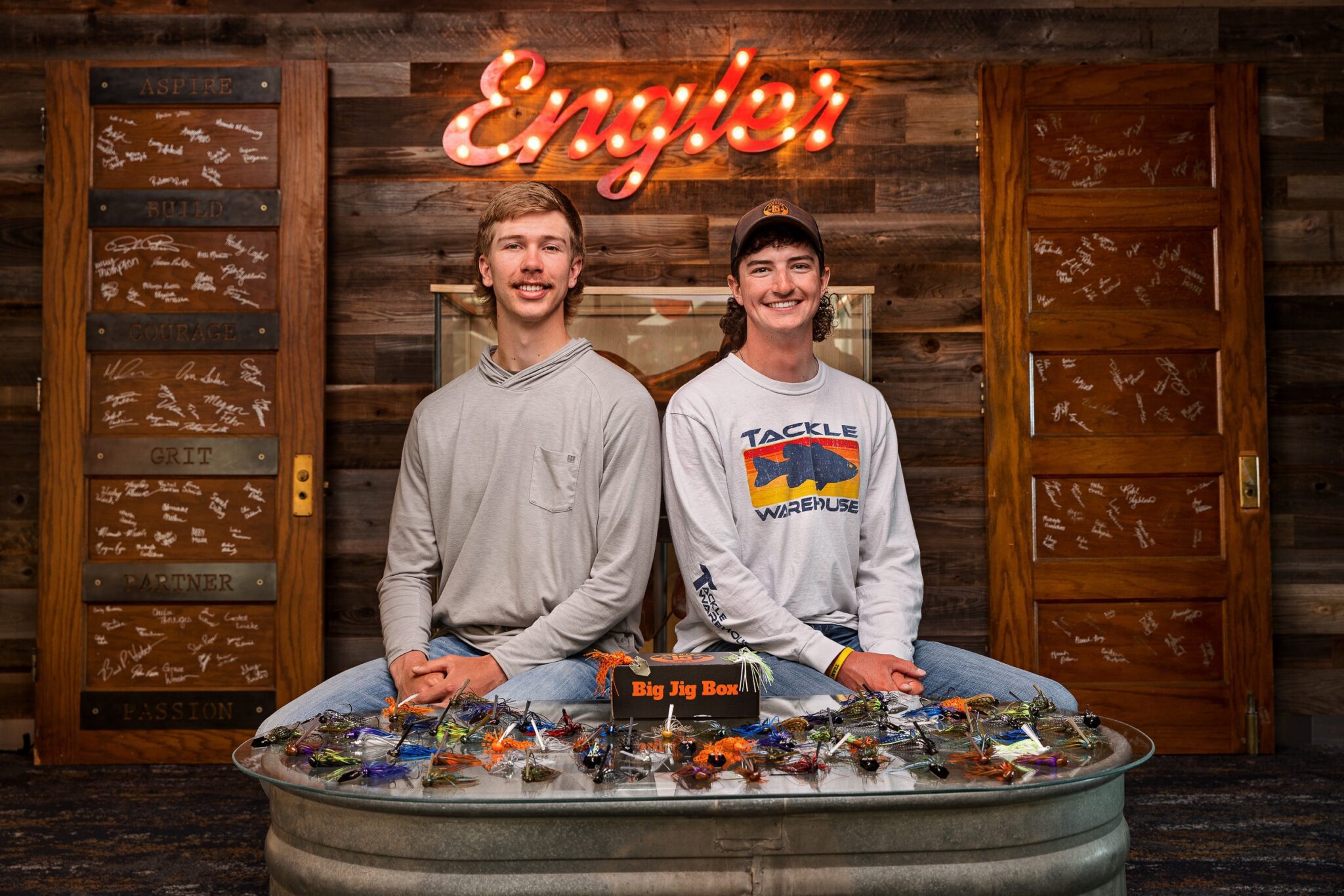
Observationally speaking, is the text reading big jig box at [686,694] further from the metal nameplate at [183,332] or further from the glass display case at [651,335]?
the metal nameplate at [183,332]

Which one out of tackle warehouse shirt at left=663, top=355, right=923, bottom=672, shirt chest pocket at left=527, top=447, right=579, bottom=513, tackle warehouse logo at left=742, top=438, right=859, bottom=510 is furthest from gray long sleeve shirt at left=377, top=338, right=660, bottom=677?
tackle warehouse logo at left=742, top=438, right=859, bottom=510

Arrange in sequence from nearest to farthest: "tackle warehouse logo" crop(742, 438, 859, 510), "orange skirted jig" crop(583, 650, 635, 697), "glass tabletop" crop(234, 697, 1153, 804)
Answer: "glass tabletop" crop(234, 697, 1153, 804) → "orange skirted jig" crop(583, 650, 635, 697) → "tackle warehouse logo" crop(742, 438, 859, 510)

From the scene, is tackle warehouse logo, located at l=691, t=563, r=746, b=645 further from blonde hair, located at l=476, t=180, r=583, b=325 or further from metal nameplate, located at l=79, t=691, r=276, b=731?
metal nameplate, located at l=79, t=691, r=276, b=731

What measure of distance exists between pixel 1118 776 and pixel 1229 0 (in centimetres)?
333

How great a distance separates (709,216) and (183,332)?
1.81 meters

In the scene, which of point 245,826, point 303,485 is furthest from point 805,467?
point 303,485

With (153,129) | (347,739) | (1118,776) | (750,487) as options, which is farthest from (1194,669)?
(153,129)

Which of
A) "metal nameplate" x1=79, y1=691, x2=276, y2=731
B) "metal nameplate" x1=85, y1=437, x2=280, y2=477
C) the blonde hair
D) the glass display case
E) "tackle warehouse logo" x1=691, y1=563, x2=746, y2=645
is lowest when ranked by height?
"metal nameplate" x1=79, y1=691, x2=276, y2=731

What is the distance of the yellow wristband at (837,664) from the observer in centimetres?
218

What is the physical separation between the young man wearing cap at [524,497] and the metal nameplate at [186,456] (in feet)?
4.21

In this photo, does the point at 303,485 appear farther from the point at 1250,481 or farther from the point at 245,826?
the point at 1250,481

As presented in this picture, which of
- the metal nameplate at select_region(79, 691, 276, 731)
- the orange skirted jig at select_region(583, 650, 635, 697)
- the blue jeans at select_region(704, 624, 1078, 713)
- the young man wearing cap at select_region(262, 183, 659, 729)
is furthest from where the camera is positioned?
the metal nameplate at select_region(79, 691, 276, 731)

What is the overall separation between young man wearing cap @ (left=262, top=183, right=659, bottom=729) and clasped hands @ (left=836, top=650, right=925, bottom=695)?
1.57 ft

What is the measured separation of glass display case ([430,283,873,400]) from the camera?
11.3 feet
